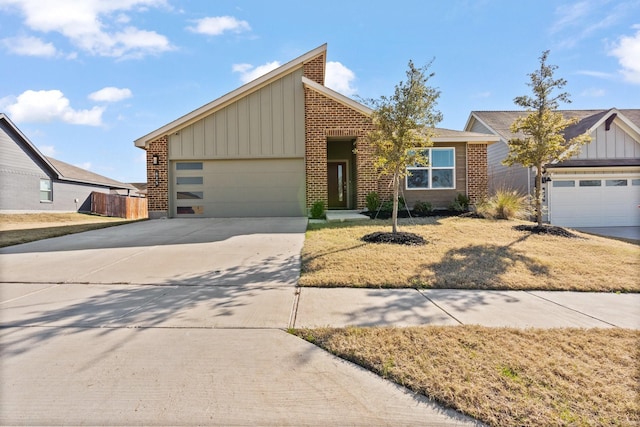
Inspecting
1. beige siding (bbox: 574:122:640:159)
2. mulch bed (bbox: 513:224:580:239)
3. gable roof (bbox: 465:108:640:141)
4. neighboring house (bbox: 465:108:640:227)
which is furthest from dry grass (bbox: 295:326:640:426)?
beige siding (bbox: 574:122:640:159)

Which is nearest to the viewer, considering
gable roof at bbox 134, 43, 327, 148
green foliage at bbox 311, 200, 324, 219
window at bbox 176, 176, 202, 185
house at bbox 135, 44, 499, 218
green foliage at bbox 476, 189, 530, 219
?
green foliage at bbox 476, 189, 530, 219

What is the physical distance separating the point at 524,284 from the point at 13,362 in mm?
6151

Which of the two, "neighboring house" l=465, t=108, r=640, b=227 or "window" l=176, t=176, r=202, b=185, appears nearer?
"window" l=176, t=176, r=202, b=185

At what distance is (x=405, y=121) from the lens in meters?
6.93

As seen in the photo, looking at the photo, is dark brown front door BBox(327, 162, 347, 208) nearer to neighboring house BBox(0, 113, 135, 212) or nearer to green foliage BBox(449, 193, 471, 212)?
green foliage BBox(449, 193, 471, 212)

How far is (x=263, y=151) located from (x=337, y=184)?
13.8ft

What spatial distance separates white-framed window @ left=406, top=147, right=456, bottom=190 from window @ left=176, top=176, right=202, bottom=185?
8.22 m

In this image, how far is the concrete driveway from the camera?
2.05 metres

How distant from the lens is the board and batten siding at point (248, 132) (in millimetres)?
12016

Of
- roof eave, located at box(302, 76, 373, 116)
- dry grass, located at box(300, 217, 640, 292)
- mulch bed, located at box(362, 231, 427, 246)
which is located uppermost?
roof eave, located at box(302, 76, 373, 116)

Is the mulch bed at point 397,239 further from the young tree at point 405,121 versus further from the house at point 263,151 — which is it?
the house at point 263,151

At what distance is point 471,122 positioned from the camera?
2070cm

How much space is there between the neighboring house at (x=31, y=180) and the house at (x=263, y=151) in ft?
40.3

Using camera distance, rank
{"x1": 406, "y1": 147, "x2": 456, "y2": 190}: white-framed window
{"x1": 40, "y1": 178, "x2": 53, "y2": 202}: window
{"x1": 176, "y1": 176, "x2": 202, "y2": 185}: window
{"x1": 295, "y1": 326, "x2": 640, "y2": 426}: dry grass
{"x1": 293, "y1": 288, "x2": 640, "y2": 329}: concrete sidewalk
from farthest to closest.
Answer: {"x1": 40, "y1": 178, "x2": 53, "y2": 202}: window
{"x1": 406, "y1": 147, "x2": 456, "y2": 190}: white-framed window
{"x1": 176, "y1": 176, "x2": 202, "y2": 185}: window
{"x1": 293, "y1": 288, "x2": 640, "y2": 329}: concrete sidewalk
{"x1": 295, "y1": 326, "x2": 640, "y2": 426}: dry grass
